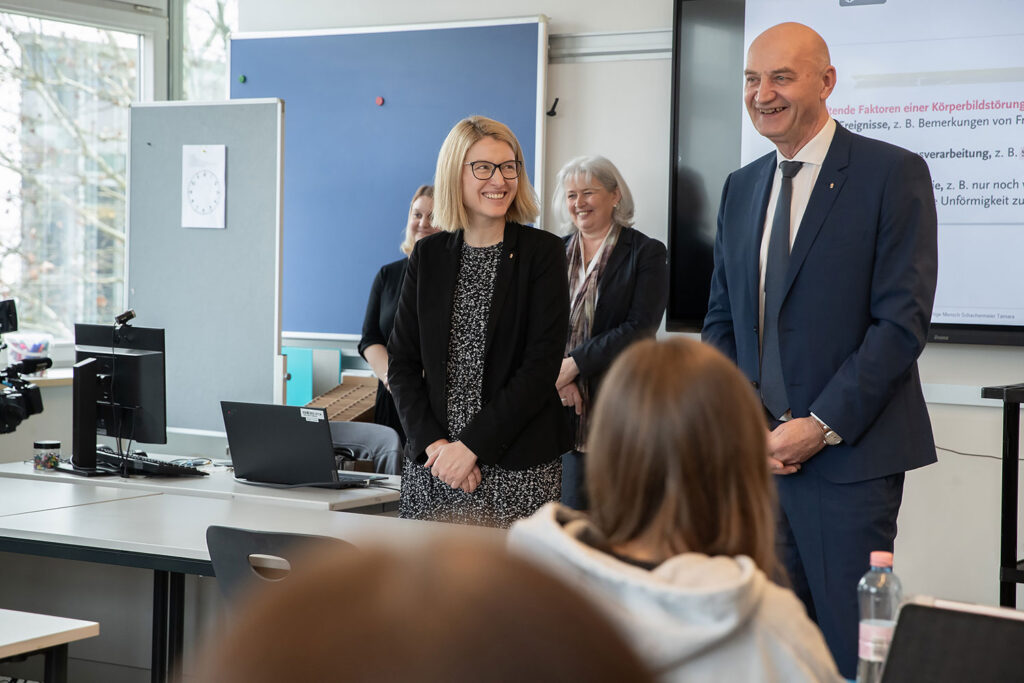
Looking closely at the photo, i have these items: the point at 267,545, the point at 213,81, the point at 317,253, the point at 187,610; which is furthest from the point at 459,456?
the point at 213,81

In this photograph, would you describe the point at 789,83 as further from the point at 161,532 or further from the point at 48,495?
the point at 48,495

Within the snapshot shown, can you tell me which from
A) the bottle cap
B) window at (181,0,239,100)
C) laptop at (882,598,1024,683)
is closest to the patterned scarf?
the bottle cap

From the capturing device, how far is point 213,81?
610cm

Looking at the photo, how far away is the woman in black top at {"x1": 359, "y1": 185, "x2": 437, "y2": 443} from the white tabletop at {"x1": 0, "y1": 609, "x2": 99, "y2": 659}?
6.04 ft

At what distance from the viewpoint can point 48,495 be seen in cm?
307

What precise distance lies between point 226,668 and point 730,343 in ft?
7.24

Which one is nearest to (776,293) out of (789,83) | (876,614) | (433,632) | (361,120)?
(789,83)

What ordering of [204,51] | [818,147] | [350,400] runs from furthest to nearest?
[204,51] → [350,400] → [818,147]

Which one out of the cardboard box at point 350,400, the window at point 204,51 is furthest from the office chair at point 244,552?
the window at point 204,51

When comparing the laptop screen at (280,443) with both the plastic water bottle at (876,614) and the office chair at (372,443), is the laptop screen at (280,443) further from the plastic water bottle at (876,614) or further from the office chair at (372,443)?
the plastic water bottle at (876,614)

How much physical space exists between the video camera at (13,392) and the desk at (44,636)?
121 centimetres

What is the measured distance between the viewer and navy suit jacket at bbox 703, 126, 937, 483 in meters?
2.12

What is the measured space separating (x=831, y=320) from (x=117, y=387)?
2.34 m

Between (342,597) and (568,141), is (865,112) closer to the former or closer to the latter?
(568,141)
